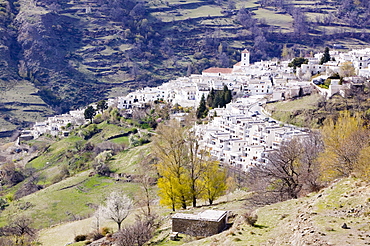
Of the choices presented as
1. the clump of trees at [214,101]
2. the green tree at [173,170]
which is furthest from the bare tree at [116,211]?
the clump of trees at [214,101]

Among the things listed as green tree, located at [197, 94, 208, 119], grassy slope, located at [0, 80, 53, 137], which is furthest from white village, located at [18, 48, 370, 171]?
grassy slope, located at [0, 80, 53, 137]

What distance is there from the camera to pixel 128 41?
175 m

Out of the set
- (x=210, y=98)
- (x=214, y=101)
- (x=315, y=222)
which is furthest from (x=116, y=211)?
(x=210, y=98)

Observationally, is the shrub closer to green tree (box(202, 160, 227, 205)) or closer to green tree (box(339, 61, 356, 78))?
green tree (box(202, 160, 227, 205))

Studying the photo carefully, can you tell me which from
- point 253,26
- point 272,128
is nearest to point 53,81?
point 253,26

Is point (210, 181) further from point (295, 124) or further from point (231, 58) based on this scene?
point (231, 58)

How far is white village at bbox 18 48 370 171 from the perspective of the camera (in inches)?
2010

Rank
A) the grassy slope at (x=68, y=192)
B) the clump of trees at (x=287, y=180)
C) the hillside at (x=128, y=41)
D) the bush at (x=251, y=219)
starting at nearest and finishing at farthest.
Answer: the bush at (x=251, y=219) → the clump of trees at (x=287, y=180) → the grassy slope at (x=68, y=192) → the hillside at (x=128, y=41)

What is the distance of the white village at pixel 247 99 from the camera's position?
51062mm

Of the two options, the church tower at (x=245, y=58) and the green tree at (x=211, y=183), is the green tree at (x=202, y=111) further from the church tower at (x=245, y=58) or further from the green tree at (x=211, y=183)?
the green tree at (x=211, y=183)

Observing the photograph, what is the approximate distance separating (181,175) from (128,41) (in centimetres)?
15035

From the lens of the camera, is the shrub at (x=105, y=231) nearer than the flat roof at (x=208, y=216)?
No

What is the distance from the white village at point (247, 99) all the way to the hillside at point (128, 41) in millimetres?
49976

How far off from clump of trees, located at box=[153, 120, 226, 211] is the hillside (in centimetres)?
10626
